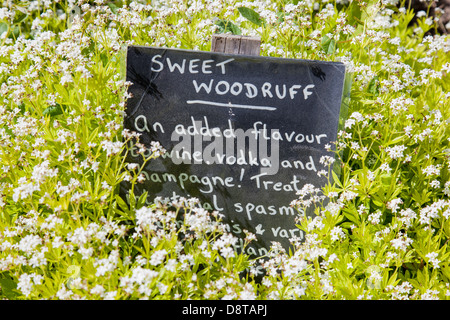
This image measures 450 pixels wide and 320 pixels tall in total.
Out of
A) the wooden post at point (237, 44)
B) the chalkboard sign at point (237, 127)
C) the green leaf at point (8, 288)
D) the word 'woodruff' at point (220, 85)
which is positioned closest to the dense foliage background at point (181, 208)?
the green leaf at point (8, 288)

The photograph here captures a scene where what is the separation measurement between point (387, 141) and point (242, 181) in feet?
3.33

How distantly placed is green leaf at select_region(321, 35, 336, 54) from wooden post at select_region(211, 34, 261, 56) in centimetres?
107

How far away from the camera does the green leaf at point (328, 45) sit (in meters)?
3.19

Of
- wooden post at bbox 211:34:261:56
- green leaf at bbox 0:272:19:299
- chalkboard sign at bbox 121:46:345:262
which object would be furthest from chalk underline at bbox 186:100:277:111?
green leaf at bbox 0:272:19:299

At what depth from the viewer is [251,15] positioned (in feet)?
10.7

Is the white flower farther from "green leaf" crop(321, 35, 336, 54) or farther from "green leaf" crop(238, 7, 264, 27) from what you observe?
"green leaf" crop(238, 7, 264, 27)

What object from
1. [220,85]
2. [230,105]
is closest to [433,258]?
[230,105]

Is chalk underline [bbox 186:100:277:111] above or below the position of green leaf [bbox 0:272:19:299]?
above

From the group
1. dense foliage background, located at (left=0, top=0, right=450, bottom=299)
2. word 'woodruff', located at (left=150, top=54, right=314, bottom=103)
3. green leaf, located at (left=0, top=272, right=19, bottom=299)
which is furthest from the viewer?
word 'woodruff', located at (left=150, top=54, right=314, bottom=103)

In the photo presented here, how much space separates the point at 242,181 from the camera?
7.91 feet

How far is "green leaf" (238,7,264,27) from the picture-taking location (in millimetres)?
3229

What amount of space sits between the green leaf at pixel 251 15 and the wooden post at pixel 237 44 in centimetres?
97

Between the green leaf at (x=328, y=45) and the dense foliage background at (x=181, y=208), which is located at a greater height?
the green leaf at (x=328, y=45)

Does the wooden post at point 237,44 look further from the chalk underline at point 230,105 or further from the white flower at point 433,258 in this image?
the white flower at point 433,258
